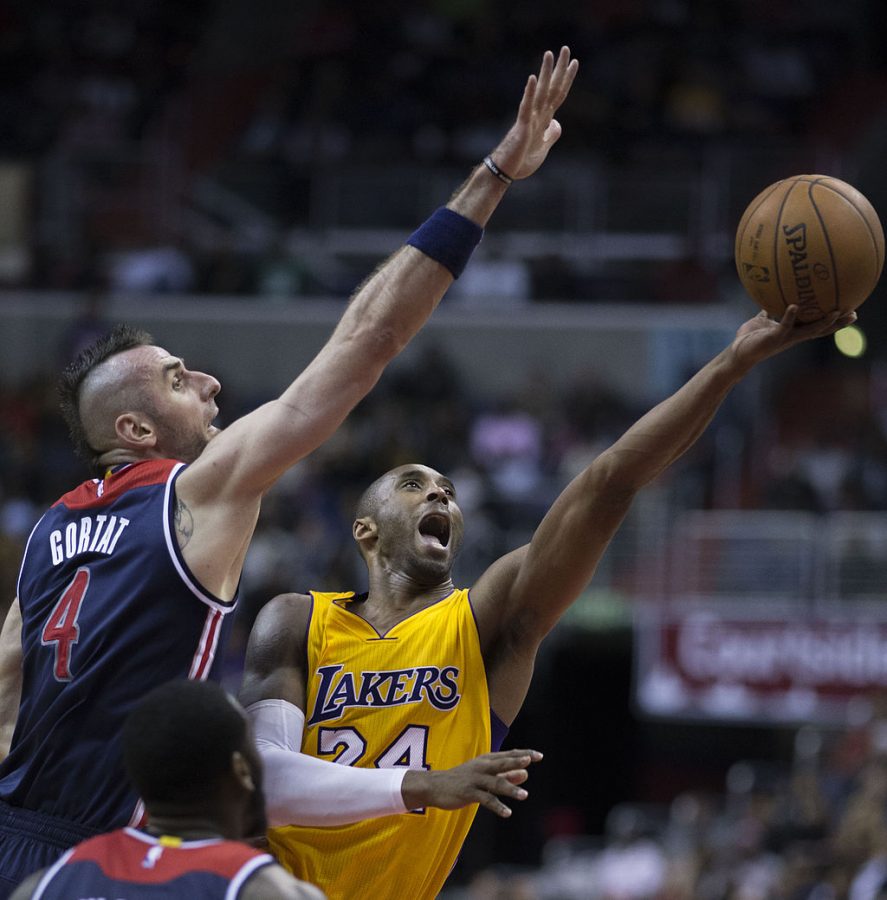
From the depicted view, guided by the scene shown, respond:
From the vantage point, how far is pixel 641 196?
790 inches

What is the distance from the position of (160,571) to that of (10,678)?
92 cm

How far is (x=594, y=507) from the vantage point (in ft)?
15.8

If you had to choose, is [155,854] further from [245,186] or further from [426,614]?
[245,186]

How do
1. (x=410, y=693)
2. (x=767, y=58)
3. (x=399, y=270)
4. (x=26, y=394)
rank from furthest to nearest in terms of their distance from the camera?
(x=767, y=58) < (x=26, y=394) < (x=410, y=693) < (x=399, y=270)

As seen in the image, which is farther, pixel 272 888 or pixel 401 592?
pixel 401 592

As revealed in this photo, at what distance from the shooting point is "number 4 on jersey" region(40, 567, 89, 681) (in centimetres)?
416

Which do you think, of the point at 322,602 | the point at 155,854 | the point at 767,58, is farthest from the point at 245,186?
the point at 155,854

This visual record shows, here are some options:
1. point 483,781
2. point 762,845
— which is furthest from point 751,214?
point 762,845

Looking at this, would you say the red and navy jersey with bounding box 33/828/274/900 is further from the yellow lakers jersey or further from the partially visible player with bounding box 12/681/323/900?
the yellow lakers jersey

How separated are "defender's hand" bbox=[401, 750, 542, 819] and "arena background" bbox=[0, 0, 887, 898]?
10.7m

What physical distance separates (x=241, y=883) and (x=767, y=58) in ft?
71.1

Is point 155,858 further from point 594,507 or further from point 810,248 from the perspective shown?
point 810,248

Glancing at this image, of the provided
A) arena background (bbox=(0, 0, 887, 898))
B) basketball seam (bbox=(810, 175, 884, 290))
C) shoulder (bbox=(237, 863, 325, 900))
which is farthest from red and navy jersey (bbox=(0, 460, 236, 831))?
arena background (bbox=(0, 0, 887, 898))

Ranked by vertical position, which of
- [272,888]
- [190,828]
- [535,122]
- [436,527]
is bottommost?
[272,888]
